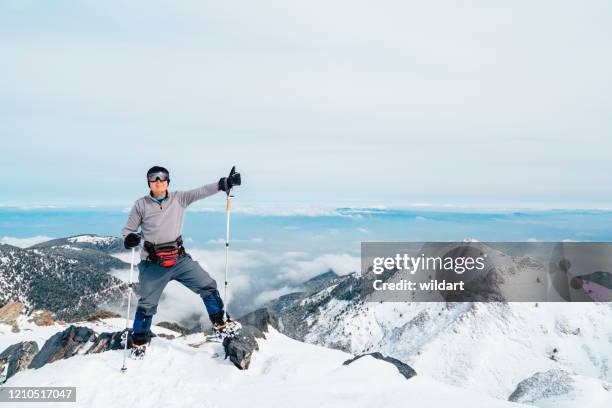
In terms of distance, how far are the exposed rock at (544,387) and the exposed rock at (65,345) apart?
1086 inches

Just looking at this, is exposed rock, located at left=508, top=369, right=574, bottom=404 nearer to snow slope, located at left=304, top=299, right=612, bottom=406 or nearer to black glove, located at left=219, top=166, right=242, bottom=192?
black glove, located at left=219, top=166, right=242, bottom=192

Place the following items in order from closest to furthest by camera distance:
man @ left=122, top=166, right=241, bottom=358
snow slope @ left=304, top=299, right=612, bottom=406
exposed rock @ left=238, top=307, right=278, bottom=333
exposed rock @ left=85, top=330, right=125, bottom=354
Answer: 1. man @ left=122, top=166, right=241, bottom=358
2. exposed rock @ left=85, top=330, right=125, bottom=354
3. exposed rock @ left=238, top=307, right=278, bottom=333
4. snow slope @ left=304, top=299, right=612, bottom=406

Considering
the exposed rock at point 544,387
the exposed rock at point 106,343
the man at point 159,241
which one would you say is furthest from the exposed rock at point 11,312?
the exposed rock at point 544,387

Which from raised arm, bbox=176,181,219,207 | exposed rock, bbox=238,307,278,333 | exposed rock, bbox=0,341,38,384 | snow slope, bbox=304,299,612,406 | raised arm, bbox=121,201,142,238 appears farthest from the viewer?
snow slope, bbox=304,299,612,406

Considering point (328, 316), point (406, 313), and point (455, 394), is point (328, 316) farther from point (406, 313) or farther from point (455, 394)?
point (455, 394)

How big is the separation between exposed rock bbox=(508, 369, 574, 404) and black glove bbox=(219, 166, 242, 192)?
25373 millimetres

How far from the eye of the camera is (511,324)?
10462 centimetres

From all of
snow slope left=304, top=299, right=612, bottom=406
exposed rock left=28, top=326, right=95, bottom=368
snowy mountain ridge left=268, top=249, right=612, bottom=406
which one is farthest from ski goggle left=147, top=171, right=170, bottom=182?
snowy mountain ridge left=268, top=249, right=612, bottom=406

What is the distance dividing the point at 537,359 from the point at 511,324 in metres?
12.3

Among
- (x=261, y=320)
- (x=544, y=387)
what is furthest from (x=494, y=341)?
(x=261, y=320)

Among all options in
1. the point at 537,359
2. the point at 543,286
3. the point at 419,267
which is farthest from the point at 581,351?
the point at 419,267

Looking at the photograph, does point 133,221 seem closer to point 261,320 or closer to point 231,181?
point 231,181

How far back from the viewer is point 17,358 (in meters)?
27.6

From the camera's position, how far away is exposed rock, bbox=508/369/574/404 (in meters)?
26.0
